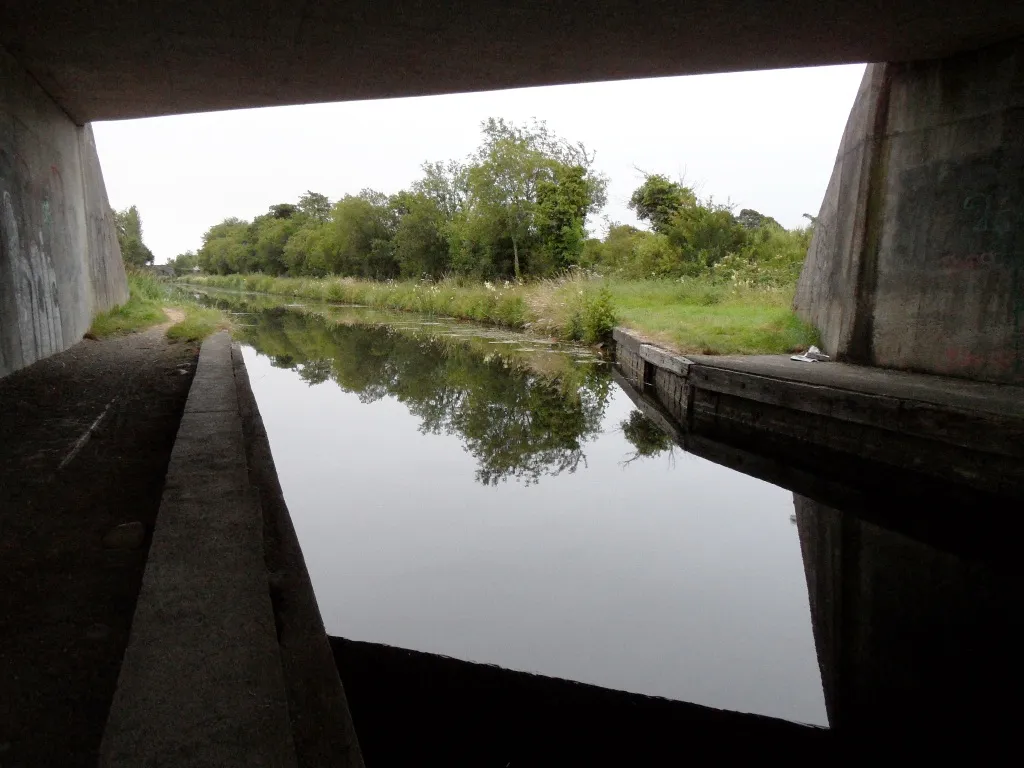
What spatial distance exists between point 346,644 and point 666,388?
7070mm

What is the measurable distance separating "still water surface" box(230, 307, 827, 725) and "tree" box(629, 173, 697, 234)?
15.9 metres

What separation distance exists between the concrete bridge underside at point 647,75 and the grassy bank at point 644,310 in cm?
144

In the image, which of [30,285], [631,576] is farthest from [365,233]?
[631,576]

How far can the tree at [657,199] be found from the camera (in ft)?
79.5

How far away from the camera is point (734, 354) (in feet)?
30.3

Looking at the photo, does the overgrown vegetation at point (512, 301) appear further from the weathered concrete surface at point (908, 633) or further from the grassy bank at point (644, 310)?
the weathered concrete surface at point (908, 633)

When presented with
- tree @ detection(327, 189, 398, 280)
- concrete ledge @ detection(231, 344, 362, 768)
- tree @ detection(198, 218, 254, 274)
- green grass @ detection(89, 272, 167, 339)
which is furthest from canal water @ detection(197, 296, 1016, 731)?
tree @ detection(198, 218, 254, 274)

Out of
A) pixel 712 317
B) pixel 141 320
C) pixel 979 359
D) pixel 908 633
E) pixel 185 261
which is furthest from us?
pixel 185 261

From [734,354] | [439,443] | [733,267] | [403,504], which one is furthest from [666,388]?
[733,267]

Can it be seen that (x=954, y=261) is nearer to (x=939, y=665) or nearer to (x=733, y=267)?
(x=939, y=665)

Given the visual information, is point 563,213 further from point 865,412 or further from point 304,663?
point 304,663

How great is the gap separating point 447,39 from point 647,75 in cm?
221

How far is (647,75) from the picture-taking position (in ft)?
23.4

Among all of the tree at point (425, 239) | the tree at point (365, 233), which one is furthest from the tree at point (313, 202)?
the tree at point (425, 239)
